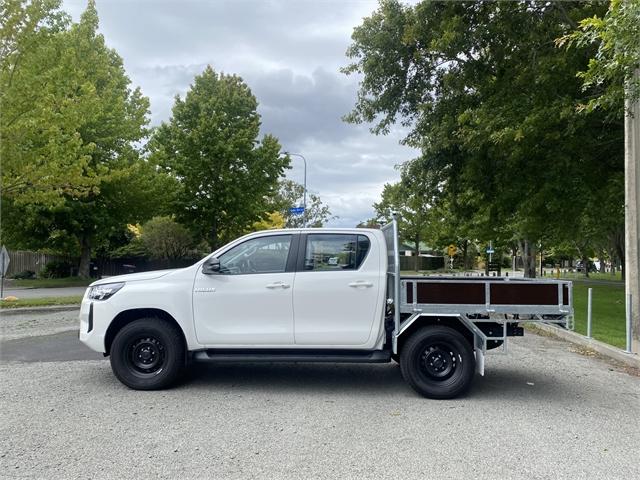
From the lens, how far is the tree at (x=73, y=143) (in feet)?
42.5

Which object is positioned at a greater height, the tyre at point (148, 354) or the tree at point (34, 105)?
the tree at point (34, 105)

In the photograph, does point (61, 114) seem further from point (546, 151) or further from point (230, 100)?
point (230, 100)

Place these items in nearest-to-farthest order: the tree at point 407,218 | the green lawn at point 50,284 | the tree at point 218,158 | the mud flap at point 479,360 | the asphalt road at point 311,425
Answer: the asphalt road at point 311,425
the mud flap at point 479,360
the green lawn at point 50,284
the tree at point 218,158
the tree at point 407,218

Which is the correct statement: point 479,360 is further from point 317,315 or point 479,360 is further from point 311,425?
point 311,425

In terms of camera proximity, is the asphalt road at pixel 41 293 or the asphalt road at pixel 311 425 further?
the asphalt road at pixel 41 293

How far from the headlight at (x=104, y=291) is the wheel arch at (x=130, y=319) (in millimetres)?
290

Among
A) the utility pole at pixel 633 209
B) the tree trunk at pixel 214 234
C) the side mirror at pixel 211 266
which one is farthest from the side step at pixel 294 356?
the tree trunk at pixel 214 234

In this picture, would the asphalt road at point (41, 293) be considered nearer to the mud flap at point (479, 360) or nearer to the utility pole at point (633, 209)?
the mud flap at point (479, 360)

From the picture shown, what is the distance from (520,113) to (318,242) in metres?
7.46

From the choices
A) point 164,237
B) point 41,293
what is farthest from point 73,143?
point 164,237

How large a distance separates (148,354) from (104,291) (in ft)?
3.12

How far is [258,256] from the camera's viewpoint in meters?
6.45

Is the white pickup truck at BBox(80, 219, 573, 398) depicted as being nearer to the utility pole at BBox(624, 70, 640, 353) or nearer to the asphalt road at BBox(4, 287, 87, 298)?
the utility pole at BBox(624, 70, 640, 353)

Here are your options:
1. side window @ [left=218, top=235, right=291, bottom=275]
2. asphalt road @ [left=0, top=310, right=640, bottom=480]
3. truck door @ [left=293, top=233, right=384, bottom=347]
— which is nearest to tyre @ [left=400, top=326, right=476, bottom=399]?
asphalt road @ [left=0, top=310, right=640, bottom=480]
